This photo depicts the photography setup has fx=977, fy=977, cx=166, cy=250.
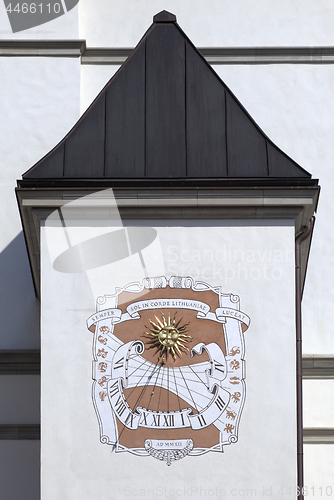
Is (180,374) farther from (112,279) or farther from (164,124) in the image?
(164,124)

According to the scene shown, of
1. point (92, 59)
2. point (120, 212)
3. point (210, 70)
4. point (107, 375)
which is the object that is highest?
point (92, 59)

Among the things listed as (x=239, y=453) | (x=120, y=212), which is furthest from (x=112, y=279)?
(x=239, y=453)

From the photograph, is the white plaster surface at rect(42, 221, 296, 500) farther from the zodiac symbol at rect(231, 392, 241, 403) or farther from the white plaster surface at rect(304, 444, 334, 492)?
the white plaster surface at rect(304, 444, 334, 492)

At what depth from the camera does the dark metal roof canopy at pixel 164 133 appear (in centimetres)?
1126

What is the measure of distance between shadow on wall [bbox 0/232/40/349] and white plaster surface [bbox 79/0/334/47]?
379 centimetres

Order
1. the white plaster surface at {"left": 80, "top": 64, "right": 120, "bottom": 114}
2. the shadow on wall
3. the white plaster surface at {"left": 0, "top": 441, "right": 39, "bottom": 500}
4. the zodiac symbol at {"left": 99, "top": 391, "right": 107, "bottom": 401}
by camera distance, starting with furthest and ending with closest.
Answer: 1. the white plaster surface at {"left": 80, "top": 64, "right": 120, "bottom": 114}
2. the shadow on wall
3. the white plaster surface at {"left": 0, "top": 441, "right": 39, "bottom": 500}
4. the zodiac symbol at {"left": 99, "top": 391, "right": 107, "bottom": 401}

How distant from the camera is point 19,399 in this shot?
13906mm

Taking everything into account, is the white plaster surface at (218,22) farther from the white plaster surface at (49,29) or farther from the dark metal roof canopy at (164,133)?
the dark metal roof canopy at (164,133)

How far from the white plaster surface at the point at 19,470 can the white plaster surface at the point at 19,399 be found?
0.34 metres

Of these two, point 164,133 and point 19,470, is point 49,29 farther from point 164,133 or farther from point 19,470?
point 19,470

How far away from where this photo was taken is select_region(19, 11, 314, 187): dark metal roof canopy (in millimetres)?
11258

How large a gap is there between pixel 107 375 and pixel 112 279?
3.51 ft

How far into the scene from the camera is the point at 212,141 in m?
11.5

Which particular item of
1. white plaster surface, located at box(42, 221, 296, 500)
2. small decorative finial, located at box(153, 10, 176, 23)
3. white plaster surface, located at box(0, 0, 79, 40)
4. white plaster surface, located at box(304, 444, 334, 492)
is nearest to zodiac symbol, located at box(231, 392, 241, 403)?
white plaster surface, located at box(42, 221, 296, 500)
